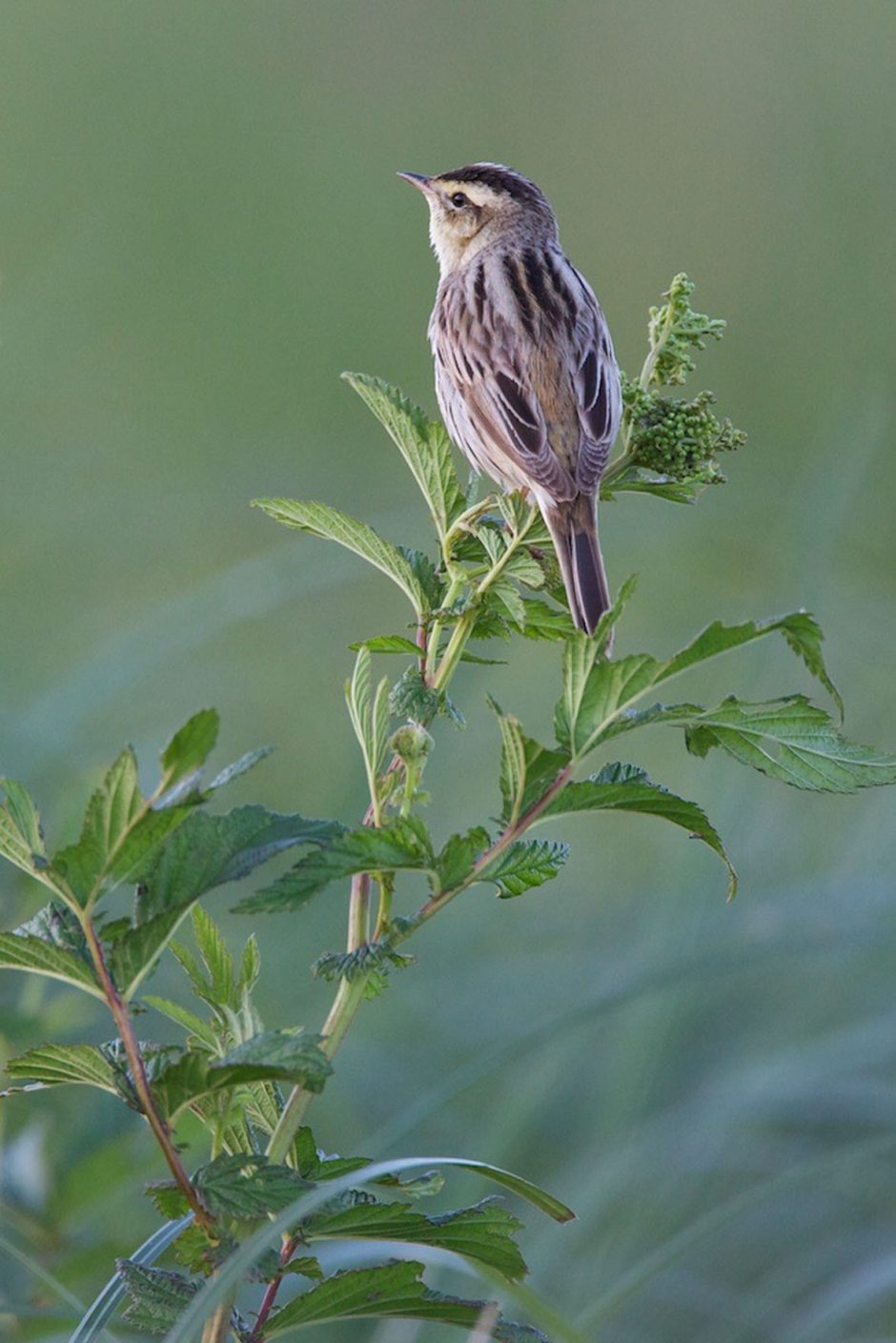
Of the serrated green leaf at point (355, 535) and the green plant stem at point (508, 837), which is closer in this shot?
the green plant stem at point (508, 837)

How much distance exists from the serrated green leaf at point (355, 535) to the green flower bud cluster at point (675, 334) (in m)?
0.38

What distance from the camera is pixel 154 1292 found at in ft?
4.55

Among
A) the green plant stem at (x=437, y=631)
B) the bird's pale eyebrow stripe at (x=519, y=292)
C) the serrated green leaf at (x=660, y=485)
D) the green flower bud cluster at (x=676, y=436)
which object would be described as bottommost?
the green plant stem at (x=437, y=631)

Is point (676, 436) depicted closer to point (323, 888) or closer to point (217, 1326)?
point (323, 888)

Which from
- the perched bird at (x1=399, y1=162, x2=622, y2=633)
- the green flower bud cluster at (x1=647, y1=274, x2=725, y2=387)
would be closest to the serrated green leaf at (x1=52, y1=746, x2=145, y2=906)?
the green flower bud cluster at (x1=647, y1=274, x2=725, y2=387)

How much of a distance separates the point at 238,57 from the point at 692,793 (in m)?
8.03

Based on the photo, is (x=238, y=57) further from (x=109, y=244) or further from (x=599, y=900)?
(x=599, y=900)

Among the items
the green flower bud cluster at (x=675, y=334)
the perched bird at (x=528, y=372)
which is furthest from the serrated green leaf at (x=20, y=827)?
the perched bird at (x=528, y=372)

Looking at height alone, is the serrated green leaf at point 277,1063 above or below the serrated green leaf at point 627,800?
below

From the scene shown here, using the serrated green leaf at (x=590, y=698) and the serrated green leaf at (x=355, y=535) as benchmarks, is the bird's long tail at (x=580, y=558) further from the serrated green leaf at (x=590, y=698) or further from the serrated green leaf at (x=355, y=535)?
the serrated green leaf at (x=590, y=698)

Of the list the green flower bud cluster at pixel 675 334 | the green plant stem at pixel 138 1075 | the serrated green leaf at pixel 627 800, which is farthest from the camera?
the green flower bud cluster at pixel 675 334

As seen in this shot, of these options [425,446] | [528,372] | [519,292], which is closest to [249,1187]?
[425,446]

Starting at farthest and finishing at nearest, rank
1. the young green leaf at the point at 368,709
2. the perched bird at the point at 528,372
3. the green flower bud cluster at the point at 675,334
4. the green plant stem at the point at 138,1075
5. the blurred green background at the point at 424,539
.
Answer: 1. the blurred green background at the point at 424,539
2. the perched bird at the point at 528,372
3. the green flower bud cluster at the point at 675,334
4. the young green leaf at the point at 368,709
5. the green plant stem at the point at 138,1075

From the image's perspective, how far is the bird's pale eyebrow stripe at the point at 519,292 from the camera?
3.29m
